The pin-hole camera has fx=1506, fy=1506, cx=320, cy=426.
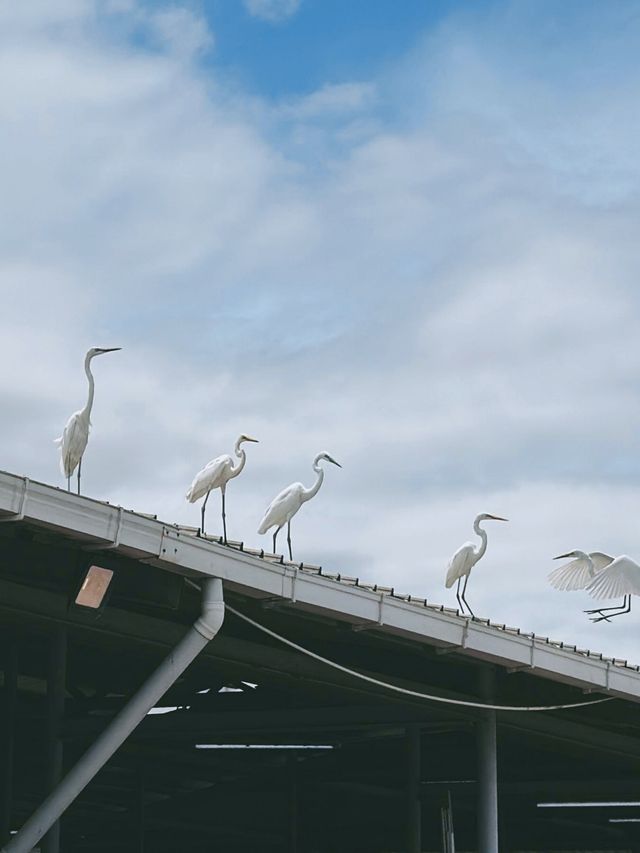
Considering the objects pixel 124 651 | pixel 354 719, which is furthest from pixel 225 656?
pixel 124 651

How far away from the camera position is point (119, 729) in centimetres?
1242

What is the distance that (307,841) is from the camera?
29016 millimetres

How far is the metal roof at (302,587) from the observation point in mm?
11406

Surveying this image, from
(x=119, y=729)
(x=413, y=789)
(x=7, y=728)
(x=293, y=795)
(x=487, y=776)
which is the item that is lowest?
(x=119, y=729)

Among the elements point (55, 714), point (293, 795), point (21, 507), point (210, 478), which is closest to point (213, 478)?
point (210, 478)

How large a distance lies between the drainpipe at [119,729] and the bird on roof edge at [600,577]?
29.4ft

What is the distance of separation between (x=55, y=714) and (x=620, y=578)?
7.67m

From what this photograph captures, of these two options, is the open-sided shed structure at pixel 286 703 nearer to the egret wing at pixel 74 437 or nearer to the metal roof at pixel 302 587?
the metal roof at pixel 302 587

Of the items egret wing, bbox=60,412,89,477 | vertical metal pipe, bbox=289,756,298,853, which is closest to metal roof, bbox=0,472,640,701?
egret wing, bbox=60,412,89,477

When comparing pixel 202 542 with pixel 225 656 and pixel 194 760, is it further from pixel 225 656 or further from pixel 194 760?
pixel 194 760

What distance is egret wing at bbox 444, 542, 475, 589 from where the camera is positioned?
21.5 metres

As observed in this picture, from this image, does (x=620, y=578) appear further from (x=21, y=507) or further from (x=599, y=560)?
(x=21, y=507)

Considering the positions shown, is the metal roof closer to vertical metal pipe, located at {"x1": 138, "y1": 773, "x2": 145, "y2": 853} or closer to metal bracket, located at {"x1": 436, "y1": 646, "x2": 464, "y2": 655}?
metal bracket, located at {"x1": 436, "y1": 646, "x2": 464, "y2": 655}

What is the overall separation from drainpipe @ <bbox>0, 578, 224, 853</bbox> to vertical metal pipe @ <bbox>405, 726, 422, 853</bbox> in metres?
8.50
